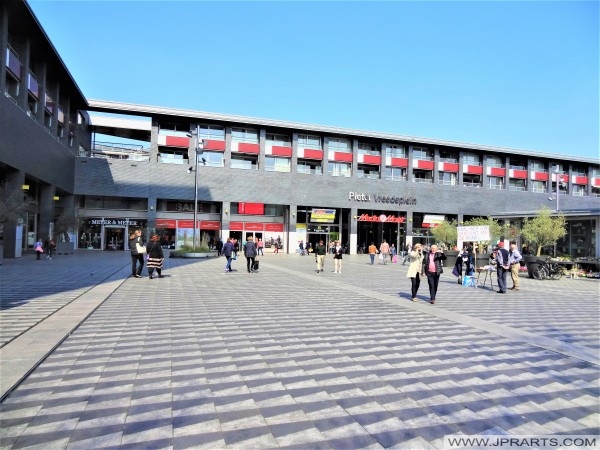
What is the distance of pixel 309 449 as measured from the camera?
3.25 m

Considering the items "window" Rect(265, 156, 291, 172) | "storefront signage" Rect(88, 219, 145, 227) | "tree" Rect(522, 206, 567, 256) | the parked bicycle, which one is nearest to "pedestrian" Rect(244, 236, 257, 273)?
the parked bicycle

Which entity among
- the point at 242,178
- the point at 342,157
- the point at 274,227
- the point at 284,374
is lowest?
the point at 284,374

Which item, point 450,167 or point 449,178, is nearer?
point 450,167

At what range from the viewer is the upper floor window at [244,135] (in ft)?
146

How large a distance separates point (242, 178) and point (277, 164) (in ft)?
14.3

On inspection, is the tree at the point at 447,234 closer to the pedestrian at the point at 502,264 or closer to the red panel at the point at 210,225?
the red panel at the point at 210,225

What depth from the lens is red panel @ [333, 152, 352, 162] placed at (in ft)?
157

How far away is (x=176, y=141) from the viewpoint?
42.8 meters

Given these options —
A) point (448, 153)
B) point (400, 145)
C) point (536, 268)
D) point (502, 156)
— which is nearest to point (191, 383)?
point (536, 268)

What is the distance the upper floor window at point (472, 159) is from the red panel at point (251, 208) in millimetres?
26767

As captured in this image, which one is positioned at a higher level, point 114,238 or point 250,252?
point 114,238

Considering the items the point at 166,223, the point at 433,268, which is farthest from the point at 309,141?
the point at 433,268

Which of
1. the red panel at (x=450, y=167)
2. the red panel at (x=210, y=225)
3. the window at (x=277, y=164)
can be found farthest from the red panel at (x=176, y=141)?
the red panel at (x=450, y=167)

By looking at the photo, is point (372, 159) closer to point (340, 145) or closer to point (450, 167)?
point (340, 145)
